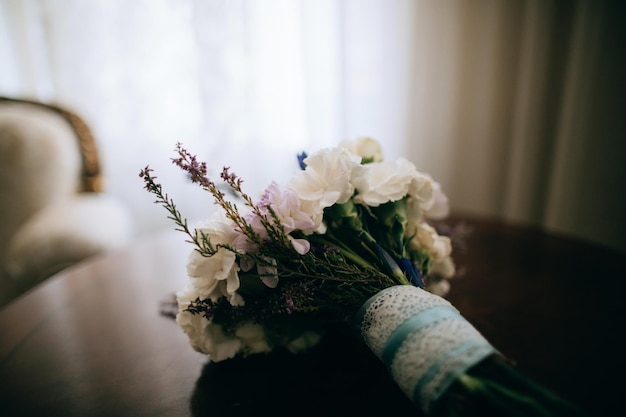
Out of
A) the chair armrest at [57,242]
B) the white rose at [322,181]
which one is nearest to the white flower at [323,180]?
the white rose at [322,181]

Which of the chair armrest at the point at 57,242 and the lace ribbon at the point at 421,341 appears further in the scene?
the chair armrest at the point at 57,242

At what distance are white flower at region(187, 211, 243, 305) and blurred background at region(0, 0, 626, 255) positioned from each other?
3.71 feet

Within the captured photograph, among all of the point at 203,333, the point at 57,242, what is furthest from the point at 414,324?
the point at 57,242

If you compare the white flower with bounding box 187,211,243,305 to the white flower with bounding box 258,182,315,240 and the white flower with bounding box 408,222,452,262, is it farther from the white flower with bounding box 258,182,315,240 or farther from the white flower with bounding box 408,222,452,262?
the white flower with bounding box 408,222,452,262

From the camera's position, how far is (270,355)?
Result: 52cm

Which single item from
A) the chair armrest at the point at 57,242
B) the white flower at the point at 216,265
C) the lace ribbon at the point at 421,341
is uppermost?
the white flower at the point at 216,265

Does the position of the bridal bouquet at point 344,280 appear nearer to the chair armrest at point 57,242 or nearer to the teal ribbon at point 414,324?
the teal ribbon at point 414,324

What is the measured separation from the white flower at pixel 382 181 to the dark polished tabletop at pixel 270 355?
0.19 meters

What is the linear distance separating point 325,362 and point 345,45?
1.22 meters

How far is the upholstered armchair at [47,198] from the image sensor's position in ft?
3.20

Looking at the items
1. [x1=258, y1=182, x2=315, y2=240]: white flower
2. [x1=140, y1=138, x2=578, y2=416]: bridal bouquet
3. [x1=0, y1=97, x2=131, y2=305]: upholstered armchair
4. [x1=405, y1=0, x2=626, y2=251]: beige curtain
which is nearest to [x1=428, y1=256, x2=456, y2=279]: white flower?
[x1=140, y1=138, x2=578, y2=416]: bridal bouquet

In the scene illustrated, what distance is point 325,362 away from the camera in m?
0.50

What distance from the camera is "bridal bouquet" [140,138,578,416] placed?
0.32 meters

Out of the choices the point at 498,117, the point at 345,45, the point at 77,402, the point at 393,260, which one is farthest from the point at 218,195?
the point at 498,117
